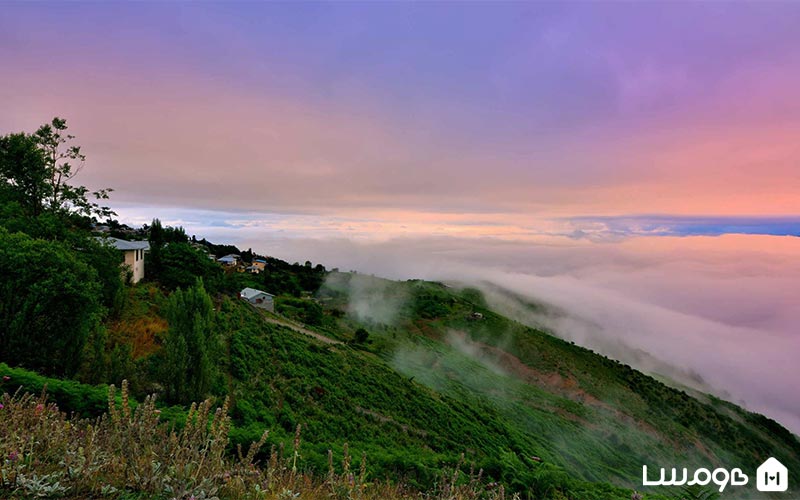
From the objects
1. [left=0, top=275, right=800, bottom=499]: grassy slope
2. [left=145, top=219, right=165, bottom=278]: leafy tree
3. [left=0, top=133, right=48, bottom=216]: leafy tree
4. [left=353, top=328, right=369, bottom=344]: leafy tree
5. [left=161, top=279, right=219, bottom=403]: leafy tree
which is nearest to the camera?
[left=161, top=279, right=219, bottom=403]: leafy tree

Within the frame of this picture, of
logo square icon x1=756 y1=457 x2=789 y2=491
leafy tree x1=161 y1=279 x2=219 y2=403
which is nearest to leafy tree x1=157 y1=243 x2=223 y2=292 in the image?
leafy tree x1=161 y1=279 x2=219 y2=403

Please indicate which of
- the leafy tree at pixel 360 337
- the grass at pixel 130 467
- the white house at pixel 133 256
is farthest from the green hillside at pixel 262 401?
the white house at pixel 133 256

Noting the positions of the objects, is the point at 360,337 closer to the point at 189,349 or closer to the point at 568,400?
the point at 568,400

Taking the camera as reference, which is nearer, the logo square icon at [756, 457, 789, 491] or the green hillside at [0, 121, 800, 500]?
the green hillside at [0, 121, 800, 500]

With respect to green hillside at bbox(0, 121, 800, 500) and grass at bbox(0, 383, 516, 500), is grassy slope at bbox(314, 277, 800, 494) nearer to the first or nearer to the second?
green hillside at bbox(0, 121, 800, 500)

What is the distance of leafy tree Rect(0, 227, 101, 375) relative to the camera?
11312 millimetres

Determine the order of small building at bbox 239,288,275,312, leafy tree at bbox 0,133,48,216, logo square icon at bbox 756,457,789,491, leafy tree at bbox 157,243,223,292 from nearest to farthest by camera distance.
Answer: logo square icon at bbox 756,457,789,491 < leafy tree at bbox 0,133,48,216 < leafy tree at bbox 157,243,223,292 < small building at bbox 239,288,275,312

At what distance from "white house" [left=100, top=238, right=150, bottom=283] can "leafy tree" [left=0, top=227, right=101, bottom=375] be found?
19615mm

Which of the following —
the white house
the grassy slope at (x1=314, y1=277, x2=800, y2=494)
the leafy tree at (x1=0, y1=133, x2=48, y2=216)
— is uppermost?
the leafy tree at (x1=0, y1=133, x2=48, y2=216)

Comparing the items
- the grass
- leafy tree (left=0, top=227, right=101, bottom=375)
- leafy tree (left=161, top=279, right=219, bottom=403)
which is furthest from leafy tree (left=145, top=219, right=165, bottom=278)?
the grass

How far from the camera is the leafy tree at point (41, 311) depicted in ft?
37.1

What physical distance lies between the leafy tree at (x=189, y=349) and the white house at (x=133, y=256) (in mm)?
20590

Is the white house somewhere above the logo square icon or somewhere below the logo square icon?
above

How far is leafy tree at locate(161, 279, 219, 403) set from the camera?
1268 cm
